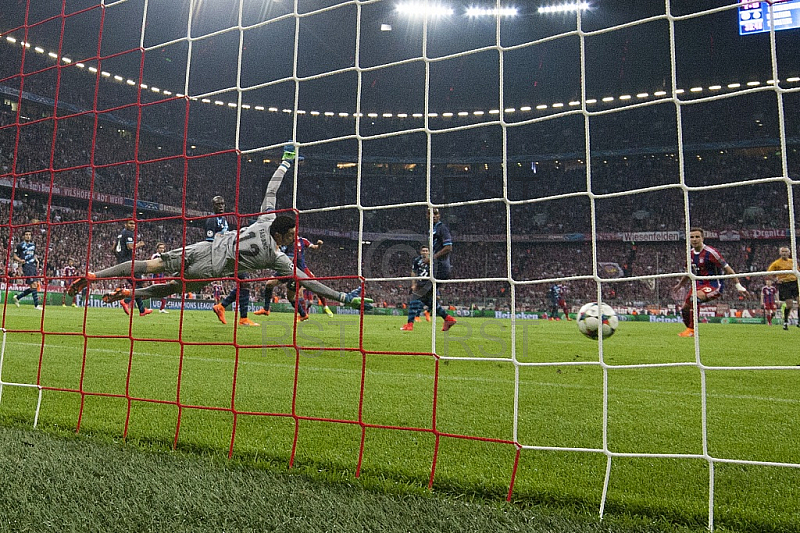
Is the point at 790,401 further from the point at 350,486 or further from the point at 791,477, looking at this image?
the point at 350,486

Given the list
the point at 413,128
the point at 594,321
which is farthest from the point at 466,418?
the point at 413,128

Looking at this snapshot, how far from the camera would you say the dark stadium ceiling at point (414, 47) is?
20.1 meters

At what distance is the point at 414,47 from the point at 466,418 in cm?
2237

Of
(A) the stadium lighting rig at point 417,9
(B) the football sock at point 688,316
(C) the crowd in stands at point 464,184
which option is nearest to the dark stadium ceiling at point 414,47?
(A) the stadium lighting rig at point 417,9

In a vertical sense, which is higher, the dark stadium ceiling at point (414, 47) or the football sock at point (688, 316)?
the dark stadium ceiling at point (414, 47)

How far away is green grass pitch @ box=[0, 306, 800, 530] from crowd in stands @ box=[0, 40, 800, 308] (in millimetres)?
16040

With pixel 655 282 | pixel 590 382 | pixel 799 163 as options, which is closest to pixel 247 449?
pixel 590 382

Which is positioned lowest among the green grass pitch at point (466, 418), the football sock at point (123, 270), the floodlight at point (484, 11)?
the green grass pitch at point (466, 418)

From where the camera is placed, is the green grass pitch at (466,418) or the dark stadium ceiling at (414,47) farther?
the dark stadium ceiling at (414,47)

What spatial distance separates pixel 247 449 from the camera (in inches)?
95.4

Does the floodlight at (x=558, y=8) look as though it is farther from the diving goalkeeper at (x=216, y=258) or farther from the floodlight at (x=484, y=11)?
the diving goalkeeper at (x=216, y=258)

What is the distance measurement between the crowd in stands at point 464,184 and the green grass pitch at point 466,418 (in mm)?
16040

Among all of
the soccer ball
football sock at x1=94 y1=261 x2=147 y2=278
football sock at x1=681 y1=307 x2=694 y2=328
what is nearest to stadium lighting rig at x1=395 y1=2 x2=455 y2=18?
football sock at x1=681 y1=307 x2=694 y2=328

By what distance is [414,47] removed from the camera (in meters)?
23.2
